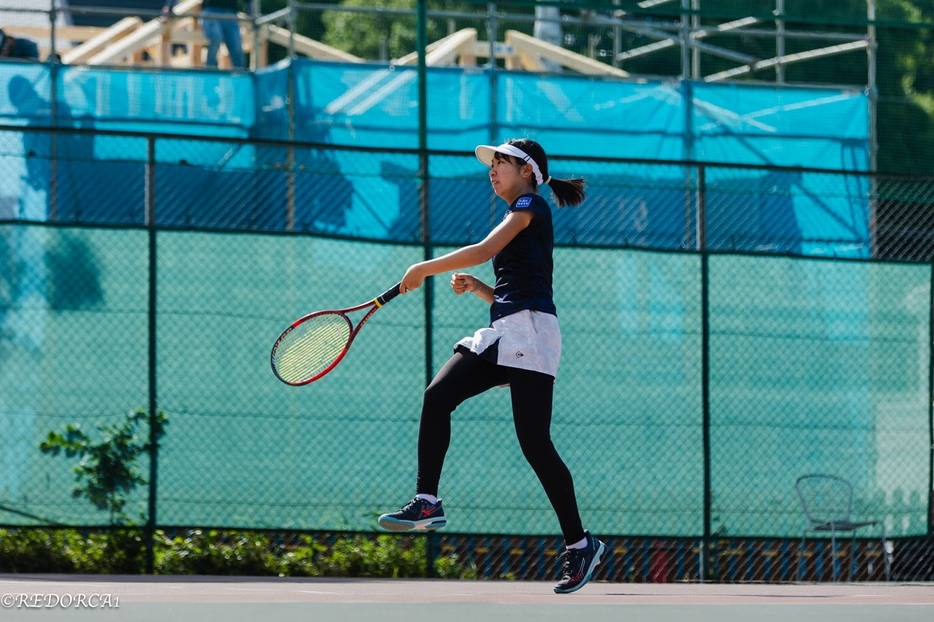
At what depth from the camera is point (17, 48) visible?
639 inches

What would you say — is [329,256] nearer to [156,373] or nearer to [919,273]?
[156,373]

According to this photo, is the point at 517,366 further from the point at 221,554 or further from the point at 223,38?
the point at 223,38

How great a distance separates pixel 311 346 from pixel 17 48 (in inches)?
438

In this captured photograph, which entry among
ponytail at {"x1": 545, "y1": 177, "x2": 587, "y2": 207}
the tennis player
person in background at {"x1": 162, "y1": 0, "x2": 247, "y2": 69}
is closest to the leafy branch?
the tennis player

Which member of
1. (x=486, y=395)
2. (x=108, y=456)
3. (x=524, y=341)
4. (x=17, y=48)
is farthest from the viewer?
(x=17, y=48)

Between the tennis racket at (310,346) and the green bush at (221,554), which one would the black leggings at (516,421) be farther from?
the green bush at (221,554)

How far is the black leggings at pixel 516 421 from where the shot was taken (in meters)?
5.94

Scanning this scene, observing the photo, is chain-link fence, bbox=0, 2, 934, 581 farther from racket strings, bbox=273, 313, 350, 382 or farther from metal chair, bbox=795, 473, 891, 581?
racket strings, bbox=273, 313, 350, 382

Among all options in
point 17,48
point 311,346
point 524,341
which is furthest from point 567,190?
point 17,48

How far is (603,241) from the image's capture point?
12586 mm

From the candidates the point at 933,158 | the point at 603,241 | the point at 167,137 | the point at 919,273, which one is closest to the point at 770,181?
the point at 603,241

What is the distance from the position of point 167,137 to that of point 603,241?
5043 mm

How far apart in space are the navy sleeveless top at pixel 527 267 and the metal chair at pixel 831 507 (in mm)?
3776

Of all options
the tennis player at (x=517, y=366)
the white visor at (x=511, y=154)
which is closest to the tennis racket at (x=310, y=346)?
the tennis player at (x=517, y=366)
